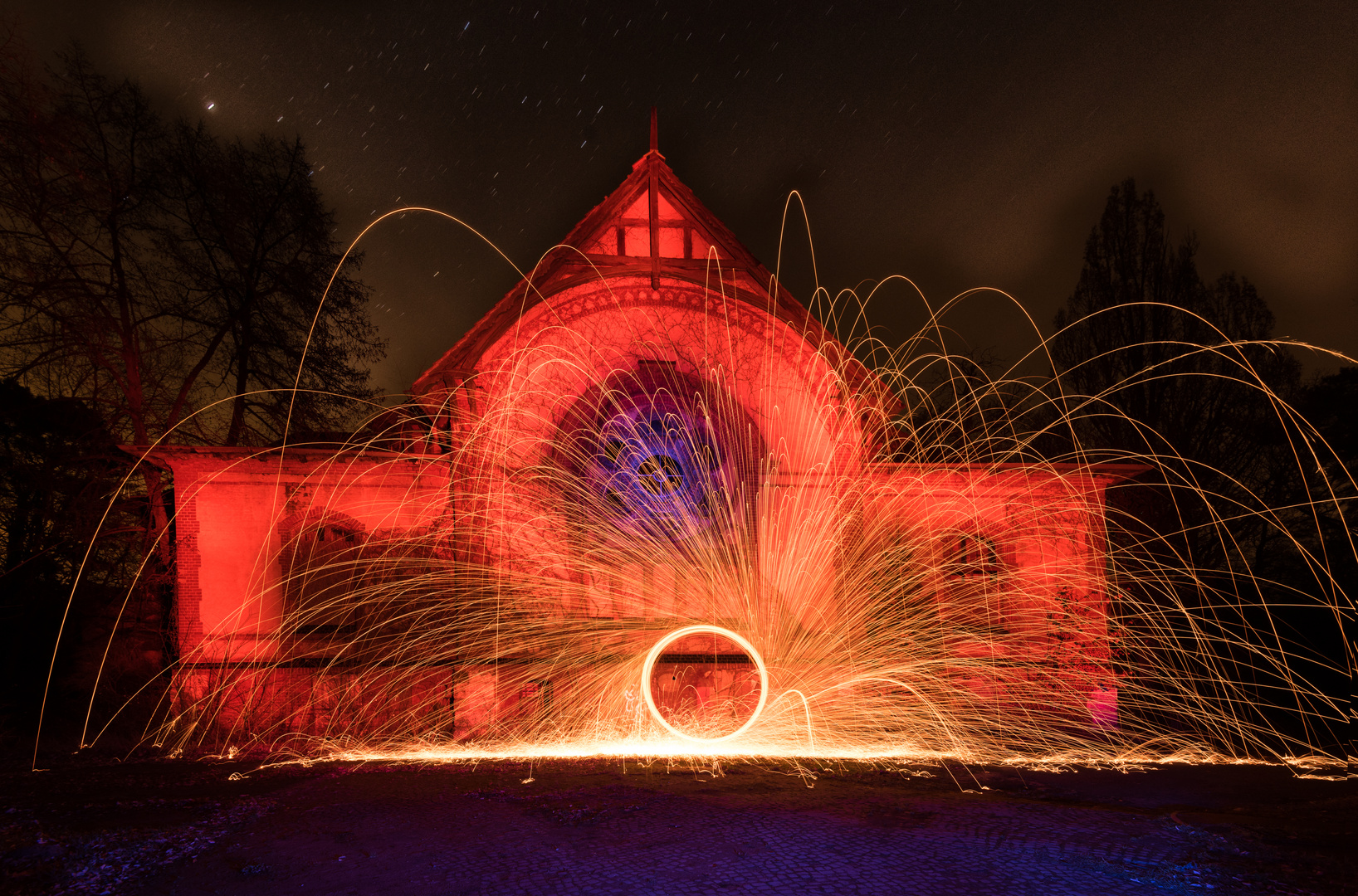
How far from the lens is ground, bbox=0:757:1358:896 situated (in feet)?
15.1

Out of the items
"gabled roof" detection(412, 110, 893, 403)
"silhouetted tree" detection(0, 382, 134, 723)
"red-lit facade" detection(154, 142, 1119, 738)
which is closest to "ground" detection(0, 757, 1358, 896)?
"red-lit facade" detection(154, 142, 1119, 738)

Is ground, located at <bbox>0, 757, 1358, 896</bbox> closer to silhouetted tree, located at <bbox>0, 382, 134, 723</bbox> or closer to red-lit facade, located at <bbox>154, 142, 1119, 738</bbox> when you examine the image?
red-lit facade, located at <bbox>154, 142, 1119, 738</bbox>

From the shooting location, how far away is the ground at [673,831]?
15.1 feet

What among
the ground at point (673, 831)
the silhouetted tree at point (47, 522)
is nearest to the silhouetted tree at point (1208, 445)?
the ground at point (673, 831)

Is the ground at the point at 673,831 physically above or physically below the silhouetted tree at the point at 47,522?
below

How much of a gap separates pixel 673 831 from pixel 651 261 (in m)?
8.49

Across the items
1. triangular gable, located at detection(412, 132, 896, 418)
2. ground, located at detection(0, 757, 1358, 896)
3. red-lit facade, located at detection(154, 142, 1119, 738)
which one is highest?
triangular gable, located at detection(412, 132, 896, 418)

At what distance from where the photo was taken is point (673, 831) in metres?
5.43

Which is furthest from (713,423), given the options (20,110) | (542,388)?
(20,110)

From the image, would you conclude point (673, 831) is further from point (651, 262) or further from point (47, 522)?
point (47, 522)

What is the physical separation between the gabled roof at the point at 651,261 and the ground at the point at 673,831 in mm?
6157

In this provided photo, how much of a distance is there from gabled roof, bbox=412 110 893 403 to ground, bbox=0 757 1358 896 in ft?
20.2

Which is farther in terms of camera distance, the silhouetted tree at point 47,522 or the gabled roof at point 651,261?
the silhouetted tree at point 47,522

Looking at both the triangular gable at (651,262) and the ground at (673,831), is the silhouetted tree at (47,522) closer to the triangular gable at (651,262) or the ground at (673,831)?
the triangular gable at (651,262)
